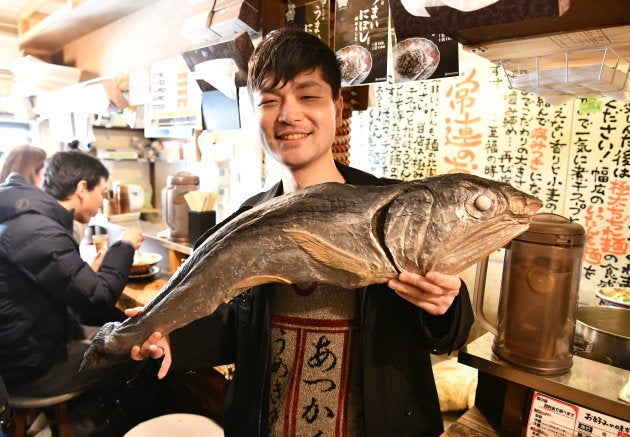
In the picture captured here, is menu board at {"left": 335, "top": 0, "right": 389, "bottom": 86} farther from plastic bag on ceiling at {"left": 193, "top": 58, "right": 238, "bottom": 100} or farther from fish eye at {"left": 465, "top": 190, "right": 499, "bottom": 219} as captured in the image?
fish eye at {"left": 465, "top": 190, "right": 499, "bottom": 219}

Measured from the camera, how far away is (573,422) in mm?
1174

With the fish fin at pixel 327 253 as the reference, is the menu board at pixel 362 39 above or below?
above

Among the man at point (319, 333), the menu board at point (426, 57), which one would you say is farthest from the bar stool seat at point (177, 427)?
the menu board at point (426, 57)

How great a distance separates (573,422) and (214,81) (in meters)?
2.60

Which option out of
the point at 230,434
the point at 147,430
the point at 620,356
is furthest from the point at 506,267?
the point at 147,430

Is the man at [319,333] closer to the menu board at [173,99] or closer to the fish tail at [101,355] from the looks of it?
the fish tail at [101,355]

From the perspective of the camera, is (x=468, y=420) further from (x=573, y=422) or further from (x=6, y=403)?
(x=6, y=403)

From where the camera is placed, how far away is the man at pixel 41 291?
8.25 feet

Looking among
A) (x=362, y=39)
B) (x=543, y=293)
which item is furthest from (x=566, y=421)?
(x=362, y=39)

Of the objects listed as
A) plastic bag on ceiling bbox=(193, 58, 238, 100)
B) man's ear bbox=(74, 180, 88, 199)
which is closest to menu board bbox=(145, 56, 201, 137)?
plastic bag on ceiling bbox=(193, 58, 238, 100)

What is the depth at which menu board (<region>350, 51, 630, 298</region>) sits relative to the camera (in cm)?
255

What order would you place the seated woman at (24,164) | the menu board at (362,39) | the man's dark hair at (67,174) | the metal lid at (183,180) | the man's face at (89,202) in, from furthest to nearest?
the metal lid at (183,180) → the seated woman at (24,164) → the man's face at (89,202) → the man's dark hair at (67,174) → the menu board at (362,39)

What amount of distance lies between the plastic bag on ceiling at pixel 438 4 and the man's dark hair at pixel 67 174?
2.79m

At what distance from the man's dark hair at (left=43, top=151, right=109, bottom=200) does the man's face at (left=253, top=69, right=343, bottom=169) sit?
2397 millimetres
